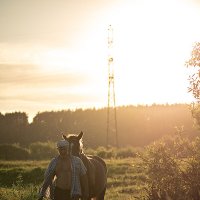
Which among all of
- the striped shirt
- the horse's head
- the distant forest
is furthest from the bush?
the distant forest

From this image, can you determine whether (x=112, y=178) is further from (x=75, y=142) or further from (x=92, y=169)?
(x=75, y=142)

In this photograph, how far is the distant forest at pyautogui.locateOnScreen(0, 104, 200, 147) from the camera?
96750mm

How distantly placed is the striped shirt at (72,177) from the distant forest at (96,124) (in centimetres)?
7851

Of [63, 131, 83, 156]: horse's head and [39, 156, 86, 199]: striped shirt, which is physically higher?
[63, 131, 83, 156]: horse's head

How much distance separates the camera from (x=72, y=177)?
11.9 metres

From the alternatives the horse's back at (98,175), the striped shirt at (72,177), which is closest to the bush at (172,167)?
the horse's back at (98,175)

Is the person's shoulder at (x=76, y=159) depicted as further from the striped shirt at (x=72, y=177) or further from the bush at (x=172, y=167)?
the bush at (x=172, y=167)

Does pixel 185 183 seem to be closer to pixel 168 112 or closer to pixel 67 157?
pixel 67 157

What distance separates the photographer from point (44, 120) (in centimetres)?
10975

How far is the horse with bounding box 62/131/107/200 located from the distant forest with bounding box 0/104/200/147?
75.1 meters

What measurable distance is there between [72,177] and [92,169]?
75.3 inches

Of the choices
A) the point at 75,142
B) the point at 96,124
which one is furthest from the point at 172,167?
the point at 96,124

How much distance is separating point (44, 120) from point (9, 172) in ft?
242

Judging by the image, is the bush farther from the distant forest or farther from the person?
the distant forest
